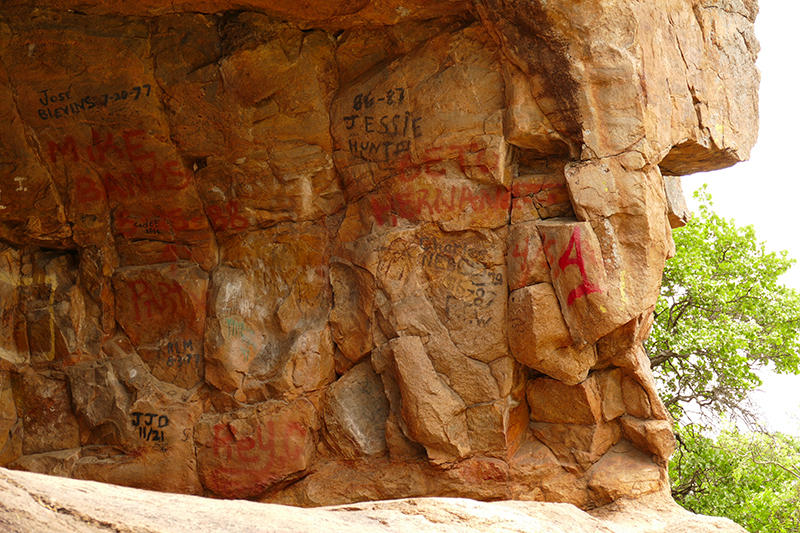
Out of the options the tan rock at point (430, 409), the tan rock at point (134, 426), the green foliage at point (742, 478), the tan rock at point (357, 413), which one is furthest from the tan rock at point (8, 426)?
the green foliage at point (742, 478)

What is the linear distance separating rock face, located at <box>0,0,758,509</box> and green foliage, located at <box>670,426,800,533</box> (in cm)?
324

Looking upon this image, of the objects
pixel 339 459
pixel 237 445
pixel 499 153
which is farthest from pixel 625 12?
pixel 237 445

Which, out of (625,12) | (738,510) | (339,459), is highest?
(625,12)

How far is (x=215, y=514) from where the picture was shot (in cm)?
263

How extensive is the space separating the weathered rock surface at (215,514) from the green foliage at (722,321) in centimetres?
557

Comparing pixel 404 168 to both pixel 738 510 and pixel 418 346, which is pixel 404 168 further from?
pixel 738 510

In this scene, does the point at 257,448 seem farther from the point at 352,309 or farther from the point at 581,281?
the point at 581,281

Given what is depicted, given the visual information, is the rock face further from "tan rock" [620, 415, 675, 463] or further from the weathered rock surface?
the weathered rock surface

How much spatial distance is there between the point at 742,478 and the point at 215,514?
26.2 ft

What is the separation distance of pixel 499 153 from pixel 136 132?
11.6 ft

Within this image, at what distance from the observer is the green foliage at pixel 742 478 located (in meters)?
8.00

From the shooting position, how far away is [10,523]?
Answer: 6.72 feet

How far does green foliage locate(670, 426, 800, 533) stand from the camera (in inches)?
315

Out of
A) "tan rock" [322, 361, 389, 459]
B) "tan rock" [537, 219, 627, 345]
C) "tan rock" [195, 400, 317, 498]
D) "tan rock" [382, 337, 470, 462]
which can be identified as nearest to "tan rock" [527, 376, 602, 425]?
"tan rock" [537, 219, 627, 345]
